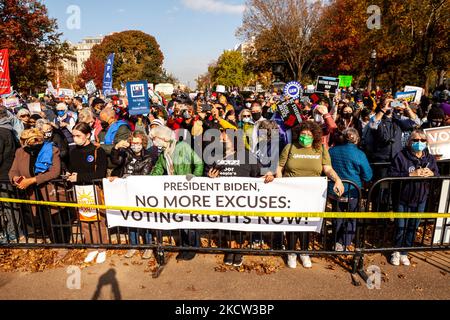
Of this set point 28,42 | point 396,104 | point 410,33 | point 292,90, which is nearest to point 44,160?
point 396,104

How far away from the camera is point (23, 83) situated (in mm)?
26000

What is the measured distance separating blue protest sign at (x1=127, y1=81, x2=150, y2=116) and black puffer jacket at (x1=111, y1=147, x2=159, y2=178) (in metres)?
3.47

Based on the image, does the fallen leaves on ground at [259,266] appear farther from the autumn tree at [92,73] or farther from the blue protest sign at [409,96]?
the autumn tree at [92,73]

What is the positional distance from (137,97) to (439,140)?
6501 mm

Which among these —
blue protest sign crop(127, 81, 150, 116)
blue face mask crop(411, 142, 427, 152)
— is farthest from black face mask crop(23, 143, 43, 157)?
blue face mask crop(411, 142, 427, 152)

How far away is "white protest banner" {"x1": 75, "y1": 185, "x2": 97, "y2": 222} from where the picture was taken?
4.55 metres

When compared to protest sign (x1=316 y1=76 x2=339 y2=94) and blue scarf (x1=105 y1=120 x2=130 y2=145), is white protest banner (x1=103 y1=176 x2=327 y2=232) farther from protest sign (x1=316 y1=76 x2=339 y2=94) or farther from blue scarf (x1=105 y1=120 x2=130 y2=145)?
protest sign (x1=316 y1=76 x2=339 y2=94)

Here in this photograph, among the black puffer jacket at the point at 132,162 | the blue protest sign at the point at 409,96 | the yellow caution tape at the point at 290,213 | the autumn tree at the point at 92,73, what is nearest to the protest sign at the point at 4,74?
the yellow caution tape at the point at 290,213

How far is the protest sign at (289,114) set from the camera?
611cm

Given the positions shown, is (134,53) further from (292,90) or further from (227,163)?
(227,163)

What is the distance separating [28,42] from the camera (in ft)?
86.3

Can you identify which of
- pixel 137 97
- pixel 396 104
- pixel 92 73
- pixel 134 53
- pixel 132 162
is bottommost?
pixel 132 162
